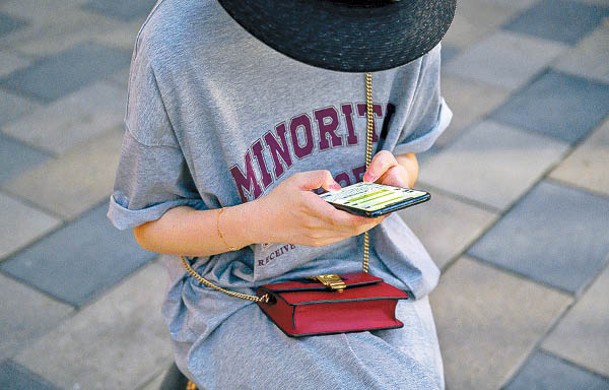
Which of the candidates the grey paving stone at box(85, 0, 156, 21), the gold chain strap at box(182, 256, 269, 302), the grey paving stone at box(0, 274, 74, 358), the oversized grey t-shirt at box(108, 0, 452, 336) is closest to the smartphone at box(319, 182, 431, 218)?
the oversized grey t-shirt at box(108, 0, 452, 336)

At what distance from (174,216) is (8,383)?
4.10 feet

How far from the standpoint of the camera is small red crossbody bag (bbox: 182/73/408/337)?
176 centimetres

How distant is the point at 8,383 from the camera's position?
8.99 feet

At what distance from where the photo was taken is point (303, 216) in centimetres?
161

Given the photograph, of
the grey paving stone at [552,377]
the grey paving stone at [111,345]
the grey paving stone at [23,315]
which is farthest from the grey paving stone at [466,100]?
the grey paving stone at [23,315]

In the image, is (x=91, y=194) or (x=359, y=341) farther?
(x=91, y=194)

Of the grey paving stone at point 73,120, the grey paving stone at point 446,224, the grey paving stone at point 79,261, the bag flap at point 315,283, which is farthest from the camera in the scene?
the grey paving stone at point 73,120

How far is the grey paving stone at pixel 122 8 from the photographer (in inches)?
206

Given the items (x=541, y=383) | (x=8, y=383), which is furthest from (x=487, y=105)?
(x=8, y=383)

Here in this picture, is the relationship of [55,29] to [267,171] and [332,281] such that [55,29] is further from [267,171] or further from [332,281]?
[332,281]

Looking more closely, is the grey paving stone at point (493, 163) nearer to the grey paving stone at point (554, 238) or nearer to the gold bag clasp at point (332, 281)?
the grey paving stone at point (554, 238)

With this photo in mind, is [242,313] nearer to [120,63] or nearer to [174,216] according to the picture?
[174,216]

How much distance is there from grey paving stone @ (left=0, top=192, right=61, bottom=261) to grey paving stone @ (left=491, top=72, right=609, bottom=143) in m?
2.07

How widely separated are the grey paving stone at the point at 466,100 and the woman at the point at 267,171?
2.12m
